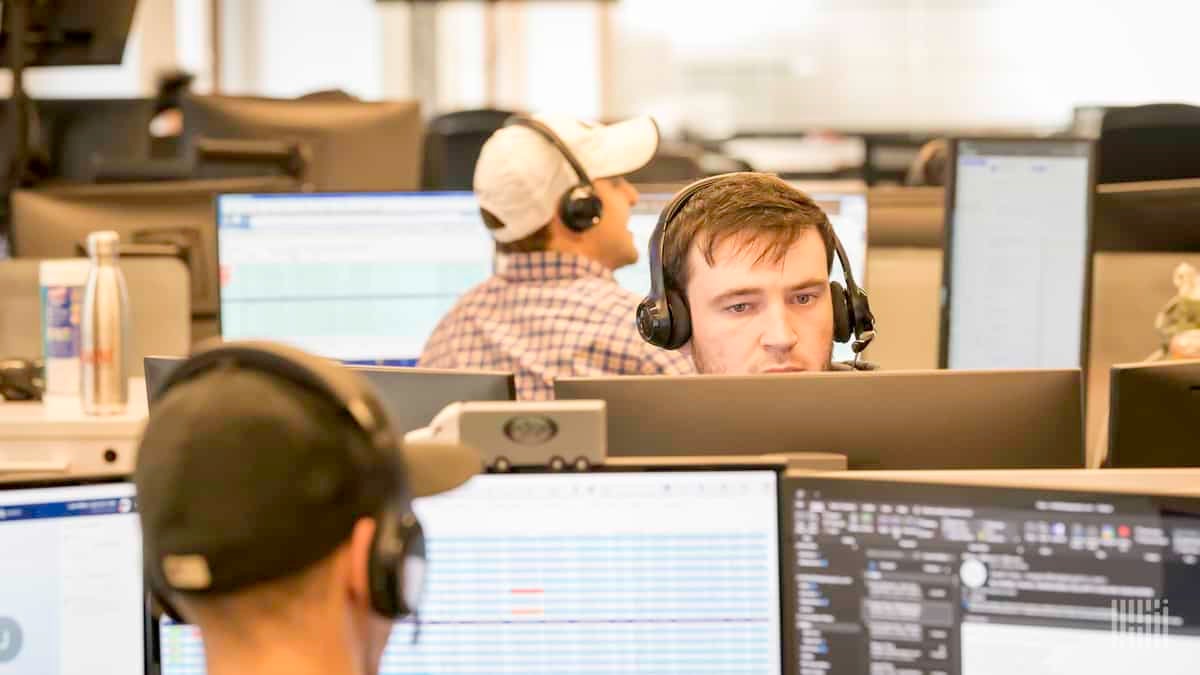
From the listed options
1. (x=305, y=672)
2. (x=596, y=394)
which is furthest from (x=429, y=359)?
(x=305, y=672)

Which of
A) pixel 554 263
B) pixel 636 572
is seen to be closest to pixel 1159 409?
pixel 636 572

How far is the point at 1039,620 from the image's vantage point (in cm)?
118

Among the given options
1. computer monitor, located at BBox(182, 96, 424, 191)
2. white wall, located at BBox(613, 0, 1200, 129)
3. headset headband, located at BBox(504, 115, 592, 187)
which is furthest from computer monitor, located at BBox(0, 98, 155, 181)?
white wall, located at BBox(613, 0, 1200, 129)

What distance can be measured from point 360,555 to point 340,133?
8.69 feet

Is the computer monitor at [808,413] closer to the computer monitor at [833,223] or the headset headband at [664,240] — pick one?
the headset headband at [664,240]

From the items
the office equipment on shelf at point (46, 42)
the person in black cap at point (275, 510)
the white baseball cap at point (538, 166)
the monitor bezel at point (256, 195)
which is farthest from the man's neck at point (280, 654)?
the office equipment on shelf at point (46, 42)

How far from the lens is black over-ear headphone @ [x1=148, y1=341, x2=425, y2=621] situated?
33.7 inches

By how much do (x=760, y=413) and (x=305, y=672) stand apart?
62cm

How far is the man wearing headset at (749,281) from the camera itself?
1799 mm

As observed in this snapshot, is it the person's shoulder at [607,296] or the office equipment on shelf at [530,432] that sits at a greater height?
the person's shoulder at [607,296]

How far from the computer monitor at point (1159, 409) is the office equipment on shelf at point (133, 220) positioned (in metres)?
1.84

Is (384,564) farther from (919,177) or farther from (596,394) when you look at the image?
(919,177)

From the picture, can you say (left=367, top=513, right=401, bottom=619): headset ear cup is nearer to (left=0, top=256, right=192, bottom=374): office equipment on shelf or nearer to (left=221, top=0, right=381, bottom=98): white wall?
(left=0, top=256, right=192, bottom=374): office equipment on shelf

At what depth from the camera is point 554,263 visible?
2.54 m
